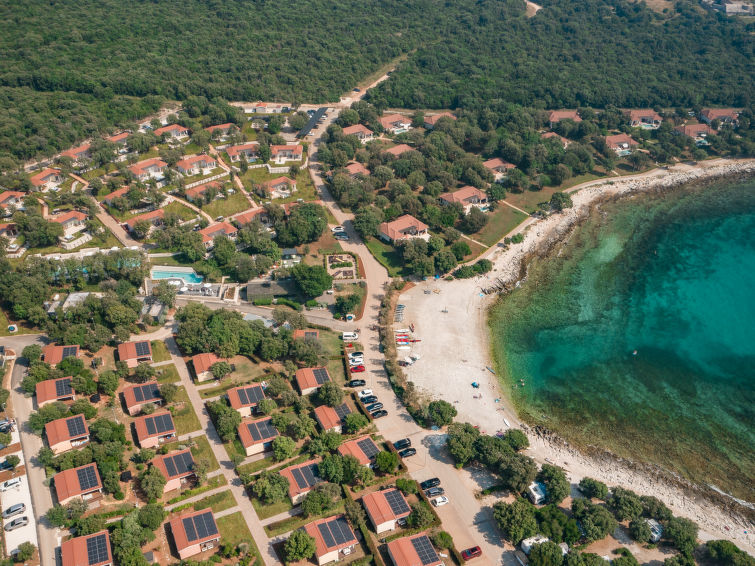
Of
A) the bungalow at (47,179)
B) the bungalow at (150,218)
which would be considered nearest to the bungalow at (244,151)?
the bungalow at (150,218)

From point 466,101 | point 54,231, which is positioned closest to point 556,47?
point 466,101

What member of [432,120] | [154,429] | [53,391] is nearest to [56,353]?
[53,391]

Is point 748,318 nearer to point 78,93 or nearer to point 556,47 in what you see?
point 556,47

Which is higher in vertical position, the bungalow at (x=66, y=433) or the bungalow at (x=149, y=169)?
the bungalow at (x=149, y=169)

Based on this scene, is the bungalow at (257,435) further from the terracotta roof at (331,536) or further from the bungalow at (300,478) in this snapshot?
the terracotta roof at (331,536)

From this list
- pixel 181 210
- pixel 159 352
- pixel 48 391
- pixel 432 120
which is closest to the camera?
pixel 48 391

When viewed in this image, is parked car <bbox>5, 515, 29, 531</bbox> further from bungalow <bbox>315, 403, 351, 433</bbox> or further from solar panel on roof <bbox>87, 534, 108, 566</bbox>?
bungalow <bbox>315, 403, 351, 433</bbox>

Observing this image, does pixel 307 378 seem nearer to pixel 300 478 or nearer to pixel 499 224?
pixel 300 478
